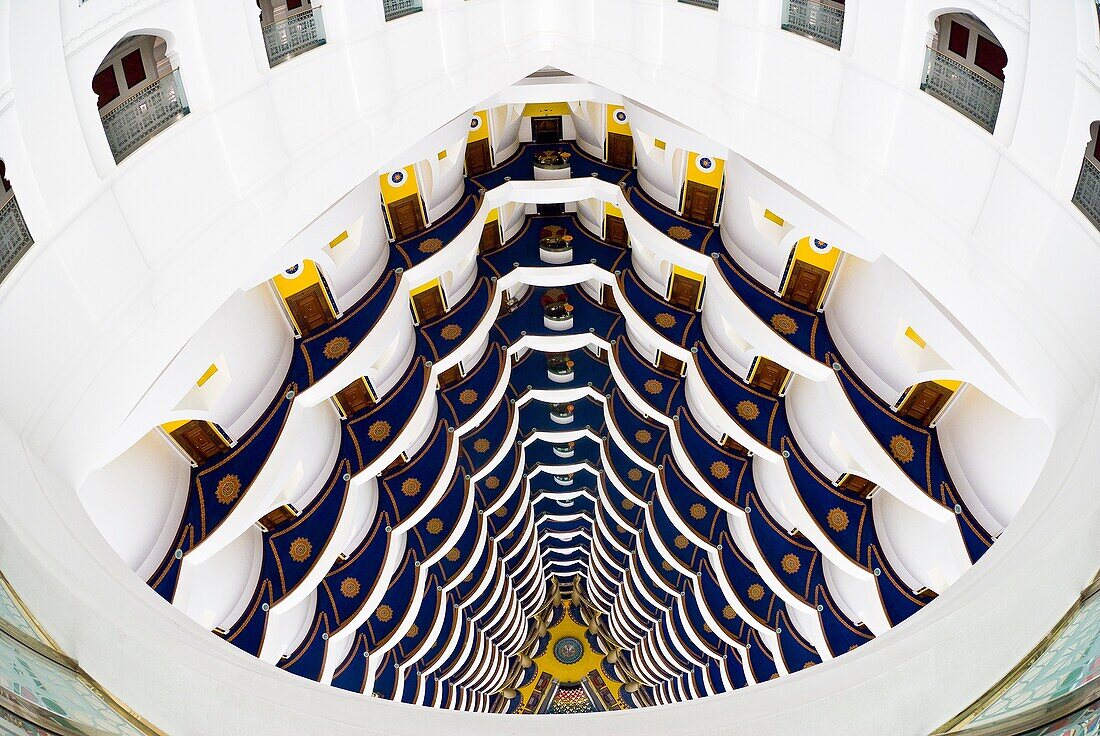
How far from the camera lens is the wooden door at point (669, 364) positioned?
17.6 m

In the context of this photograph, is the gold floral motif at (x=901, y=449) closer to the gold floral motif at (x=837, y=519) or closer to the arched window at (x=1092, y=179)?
the gold floral motif at (x=837, y=519)

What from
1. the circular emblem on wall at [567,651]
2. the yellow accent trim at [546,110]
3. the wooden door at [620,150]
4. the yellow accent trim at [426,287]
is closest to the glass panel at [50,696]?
the yellow accent trim at [426,287]

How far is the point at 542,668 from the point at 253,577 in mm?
24352

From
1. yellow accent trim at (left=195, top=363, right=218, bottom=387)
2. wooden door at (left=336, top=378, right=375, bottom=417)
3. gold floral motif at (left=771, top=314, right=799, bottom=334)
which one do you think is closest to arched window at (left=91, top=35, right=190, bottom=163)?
yellow accent trim at (left=195, top=363, right=218, bottom=387)

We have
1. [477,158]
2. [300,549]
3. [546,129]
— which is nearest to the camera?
[300,549]

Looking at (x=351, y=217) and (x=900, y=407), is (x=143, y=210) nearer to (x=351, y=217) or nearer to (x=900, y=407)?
(x=351, y=217)

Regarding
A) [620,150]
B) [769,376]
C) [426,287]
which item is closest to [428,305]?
[426,287]

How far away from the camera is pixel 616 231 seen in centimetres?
1753

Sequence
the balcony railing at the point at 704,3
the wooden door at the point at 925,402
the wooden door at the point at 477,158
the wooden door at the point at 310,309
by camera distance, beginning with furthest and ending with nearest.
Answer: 1. the wooden door at the point at 477,158
2. the wooden door at the point at 310,309
3. the wooden door at the point at 925,402
4. the balcony railing at the point at 704,3

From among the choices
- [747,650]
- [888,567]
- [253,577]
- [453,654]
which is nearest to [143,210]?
[253,577]

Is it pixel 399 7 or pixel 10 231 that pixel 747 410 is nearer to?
pixel 399 7

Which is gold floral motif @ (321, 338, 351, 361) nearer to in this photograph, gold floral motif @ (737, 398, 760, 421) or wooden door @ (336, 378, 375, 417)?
wooden door @ (336, 378, 375, 417)

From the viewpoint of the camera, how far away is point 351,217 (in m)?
12.0

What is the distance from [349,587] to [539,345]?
7.20m
